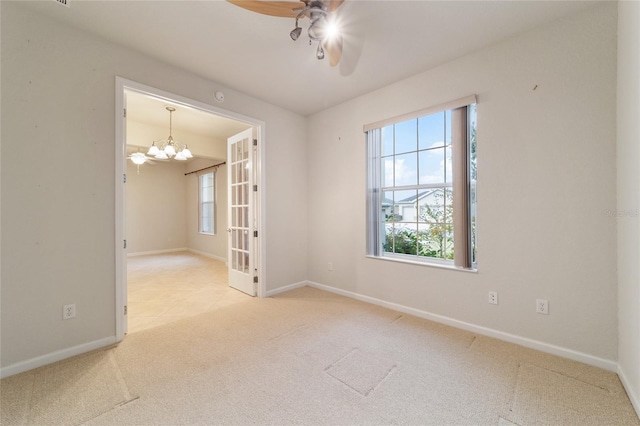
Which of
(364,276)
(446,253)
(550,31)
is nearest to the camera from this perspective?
(550,31)

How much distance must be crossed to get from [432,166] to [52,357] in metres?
3.84

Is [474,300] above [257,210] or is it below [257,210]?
below

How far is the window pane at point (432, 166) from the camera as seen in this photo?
2842mm

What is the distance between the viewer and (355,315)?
2.94 m

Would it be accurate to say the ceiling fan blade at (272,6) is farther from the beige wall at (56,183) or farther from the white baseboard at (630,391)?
the white baseboard at (630,391)

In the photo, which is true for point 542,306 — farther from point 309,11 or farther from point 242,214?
point 242,214

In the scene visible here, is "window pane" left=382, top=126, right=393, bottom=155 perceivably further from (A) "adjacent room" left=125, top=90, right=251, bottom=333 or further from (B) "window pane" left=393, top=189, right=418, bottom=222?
(A) "adjacent room" left=125, top=90, right=251, bottom=333

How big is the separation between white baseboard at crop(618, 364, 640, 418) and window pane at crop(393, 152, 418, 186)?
2.14 metres

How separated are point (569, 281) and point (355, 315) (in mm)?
1903

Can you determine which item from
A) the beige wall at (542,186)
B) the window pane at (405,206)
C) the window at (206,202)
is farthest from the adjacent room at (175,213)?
the beige wall at (542,186)

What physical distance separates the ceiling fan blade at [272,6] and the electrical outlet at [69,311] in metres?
2.59

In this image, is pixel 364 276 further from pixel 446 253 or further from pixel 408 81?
pixel 408 81

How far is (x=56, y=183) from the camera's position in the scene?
6.81ft

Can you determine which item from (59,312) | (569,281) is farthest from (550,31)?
(59,312)
